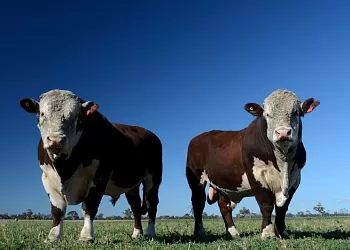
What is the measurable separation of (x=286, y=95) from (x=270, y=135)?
3.26 ft

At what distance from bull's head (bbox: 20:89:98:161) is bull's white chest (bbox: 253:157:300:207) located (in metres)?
4.28

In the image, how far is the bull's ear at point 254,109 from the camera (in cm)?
1171

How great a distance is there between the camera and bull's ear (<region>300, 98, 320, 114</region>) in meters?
11.4

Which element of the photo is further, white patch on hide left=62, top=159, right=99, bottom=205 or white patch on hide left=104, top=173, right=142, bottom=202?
white patch on hide left=104, top=173, right=142, bottom=202

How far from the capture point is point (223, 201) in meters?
14.8

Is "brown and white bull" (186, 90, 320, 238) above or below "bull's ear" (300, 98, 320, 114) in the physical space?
below

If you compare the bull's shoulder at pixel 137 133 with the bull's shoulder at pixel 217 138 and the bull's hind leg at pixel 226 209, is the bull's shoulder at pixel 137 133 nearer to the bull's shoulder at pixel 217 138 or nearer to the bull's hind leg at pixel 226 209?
the bull's shoulder at pixel 217 138

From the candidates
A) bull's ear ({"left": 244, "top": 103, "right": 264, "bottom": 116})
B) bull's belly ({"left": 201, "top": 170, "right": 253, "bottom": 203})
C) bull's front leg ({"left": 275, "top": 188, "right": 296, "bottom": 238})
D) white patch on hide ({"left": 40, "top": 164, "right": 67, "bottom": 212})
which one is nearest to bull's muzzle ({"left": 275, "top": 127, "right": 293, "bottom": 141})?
bull's ear ({"left": 244, "top": 103, "right": 264, "bottom": 116})

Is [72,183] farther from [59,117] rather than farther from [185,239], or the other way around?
[185,239]

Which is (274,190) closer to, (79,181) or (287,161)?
(287,161)

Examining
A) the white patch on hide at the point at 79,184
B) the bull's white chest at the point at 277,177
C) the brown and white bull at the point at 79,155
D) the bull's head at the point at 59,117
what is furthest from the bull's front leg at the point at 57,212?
the bull's white chest at the point at 277,177

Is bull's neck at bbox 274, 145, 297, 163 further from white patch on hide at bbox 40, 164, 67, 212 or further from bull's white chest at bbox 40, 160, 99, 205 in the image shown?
white patch on hide at bbox 40, 164, 67, 212

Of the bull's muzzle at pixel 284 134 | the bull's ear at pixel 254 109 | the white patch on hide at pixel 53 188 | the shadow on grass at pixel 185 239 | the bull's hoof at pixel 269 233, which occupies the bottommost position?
the shadow on grass at pixel 185 239

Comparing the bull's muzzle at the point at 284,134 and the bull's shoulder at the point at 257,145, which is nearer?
the bull's muzzle at the point at 284,134
